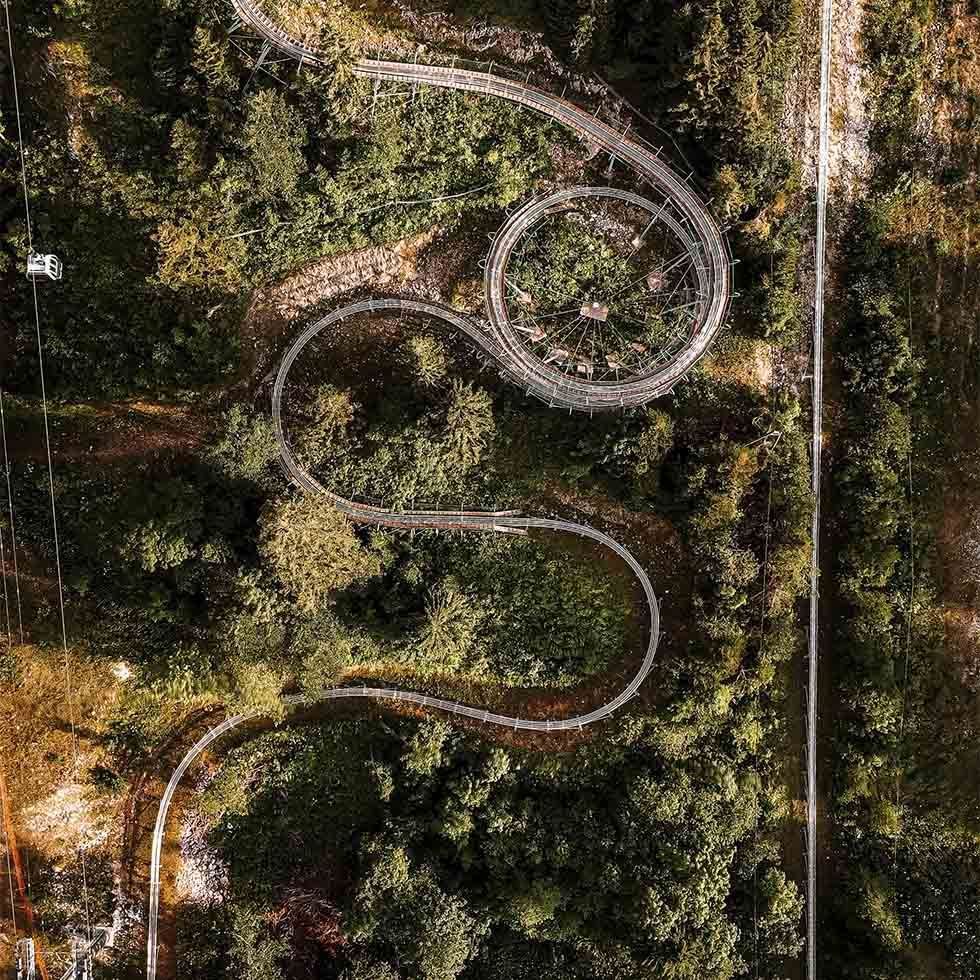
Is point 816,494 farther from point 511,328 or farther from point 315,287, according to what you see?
point 315,287

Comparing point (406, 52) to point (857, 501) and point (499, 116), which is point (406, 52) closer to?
point (499, 116)

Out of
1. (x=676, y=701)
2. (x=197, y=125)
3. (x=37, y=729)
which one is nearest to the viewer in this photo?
(x=197, y=125)

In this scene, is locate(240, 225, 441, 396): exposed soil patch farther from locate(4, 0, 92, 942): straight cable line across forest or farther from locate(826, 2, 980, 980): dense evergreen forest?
locate(826, 2, 980, 980): dense evergreen forest

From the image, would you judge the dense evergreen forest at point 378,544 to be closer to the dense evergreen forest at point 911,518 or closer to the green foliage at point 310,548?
the green foliage at point 310,548

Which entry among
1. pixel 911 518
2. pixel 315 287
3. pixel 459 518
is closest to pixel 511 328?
pixel 459 518

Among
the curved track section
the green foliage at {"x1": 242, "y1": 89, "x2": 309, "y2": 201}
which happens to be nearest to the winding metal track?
the curved track section

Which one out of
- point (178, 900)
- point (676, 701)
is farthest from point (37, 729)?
point (676, 701)

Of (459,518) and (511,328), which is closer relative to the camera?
(511,328)
